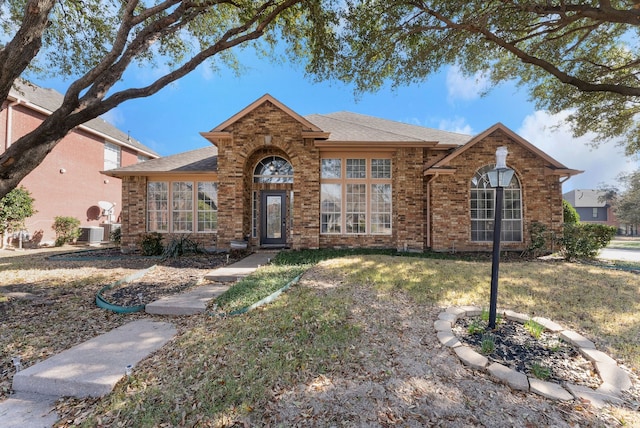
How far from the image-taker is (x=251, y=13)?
26.0 ft

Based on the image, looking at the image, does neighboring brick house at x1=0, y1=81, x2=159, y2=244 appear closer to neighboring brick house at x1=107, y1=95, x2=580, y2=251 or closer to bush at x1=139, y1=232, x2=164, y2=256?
neighboring brick house at x1=107, y1=95, x2=580, y2=251

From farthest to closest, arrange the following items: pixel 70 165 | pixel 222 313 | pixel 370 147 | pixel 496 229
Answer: pixel 70 165 → pixel 370 147 → pixel 222 313 → pixel 496 229

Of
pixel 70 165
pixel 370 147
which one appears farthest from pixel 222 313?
pixel 70 165

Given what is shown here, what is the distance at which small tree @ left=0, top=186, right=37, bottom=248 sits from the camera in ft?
39.2

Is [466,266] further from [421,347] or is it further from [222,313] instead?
[222,313]

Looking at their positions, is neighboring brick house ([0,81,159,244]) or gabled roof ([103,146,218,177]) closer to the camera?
gabled roof ([103,146,218,177])

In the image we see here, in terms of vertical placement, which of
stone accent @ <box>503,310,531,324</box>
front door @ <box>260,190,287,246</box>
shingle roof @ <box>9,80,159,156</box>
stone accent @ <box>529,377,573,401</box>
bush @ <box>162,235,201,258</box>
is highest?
shingle roof @ <box>9,80,159,156</box>

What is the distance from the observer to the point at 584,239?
9289mm

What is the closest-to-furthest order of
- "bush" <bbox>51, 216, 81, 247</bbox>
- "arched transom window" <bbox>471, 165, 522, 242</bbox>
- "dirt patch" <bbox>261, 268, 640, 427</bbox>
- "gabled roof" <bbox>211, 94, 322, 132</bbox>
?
"dirt patch" <bbox>261, 268, 640, 427</bbox>, "gabled roof" <bbox>211, 94, 322, 132</bbox>, "arched transom window" <bbox>471, 165, 522, 242</bbox>, "bush" <bbox>51, 216, 81, 247</bbox>

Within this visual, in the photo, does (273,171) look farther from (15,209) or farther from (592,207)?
(592,207)

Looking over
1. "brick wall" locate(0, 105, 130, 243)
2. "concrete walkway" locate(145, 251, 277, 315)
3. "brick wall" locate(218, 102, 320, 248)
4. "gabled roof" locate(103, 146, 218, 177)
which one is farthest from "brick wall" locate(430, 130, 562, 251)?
"brick wall" locate(0, 105, 130, 243)

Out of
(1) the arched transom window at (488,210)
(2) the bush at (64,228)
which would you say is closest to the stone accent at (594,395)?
(1) the arched transom window at (488,210)

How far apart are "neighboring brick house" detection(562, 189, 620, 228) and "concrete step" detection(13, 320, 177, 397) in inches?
2297

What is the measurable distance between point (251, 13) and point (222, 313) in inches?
327
